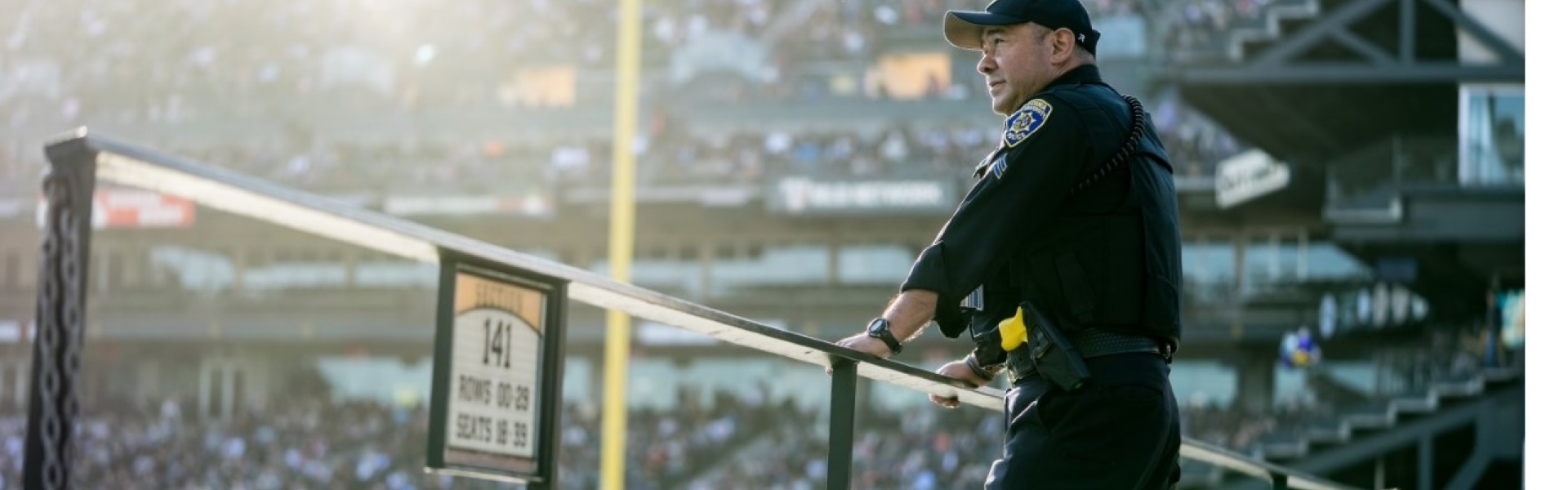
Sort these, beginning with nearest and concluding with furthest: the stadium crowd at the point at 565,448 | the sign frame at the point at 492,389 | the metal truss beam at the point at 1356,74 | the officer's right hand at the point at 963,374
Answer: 1. the sign frame at the point at 492,389
2. the officer's right hand at the point at 963,374
3. the metal truss beam at the point at 1356,74
4. the stadium crowd at the point at 565,448

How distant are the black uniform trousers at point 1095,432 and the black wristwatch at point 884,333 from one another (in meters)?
0.25

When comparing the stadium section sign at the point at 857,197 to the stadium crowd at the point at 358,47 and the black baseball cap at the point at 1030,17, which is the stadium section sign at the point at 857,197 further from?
the black baseball cap at the point at 1030,17

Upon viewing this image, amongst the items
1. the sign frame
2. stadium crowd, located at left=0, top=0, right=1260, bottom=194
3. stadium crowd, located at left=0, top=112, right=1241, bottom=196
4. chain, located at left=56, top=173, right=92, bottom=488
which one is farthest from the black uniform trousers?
stadium crowd, located at left=0, top=0, right=1260, bottom=194

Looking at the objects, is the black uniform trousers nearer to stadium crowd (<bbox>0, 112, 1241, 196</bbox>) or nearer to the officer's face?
the officer's face

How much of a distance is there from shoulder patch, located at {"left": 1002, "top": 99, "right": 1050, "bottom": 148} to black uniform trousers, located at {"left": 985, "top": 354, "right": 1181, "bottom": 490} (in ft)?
1.16

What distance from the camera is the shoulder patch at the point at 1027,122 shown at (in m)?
3.50

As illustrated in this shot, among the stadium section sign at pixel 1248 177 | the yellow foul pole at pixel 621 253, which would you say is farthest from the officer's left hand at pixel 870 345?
the stadium section sign at pixel 1248 177

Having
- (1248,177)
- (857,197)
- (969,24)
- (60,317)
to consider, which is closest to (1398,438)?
(1248,177)

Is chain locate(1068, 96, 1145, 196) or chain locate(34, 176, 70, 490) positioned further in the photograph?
chain locate(1068, 96, 1145, 196)

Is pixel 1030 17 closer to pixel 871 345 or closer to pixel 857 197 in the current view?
pixel 871 345

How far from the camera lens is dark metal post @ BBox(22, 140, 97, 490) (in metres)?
2.26

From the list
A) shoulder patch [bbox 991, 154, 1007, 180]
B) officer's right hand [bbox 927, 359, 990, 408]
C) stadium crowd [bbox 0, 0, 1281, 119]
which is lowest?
officer's right hand [bbox 927, 359, 990, 408]

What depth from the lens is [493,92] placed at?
4409 centimetres

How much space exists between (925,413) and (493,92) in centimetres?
1327
